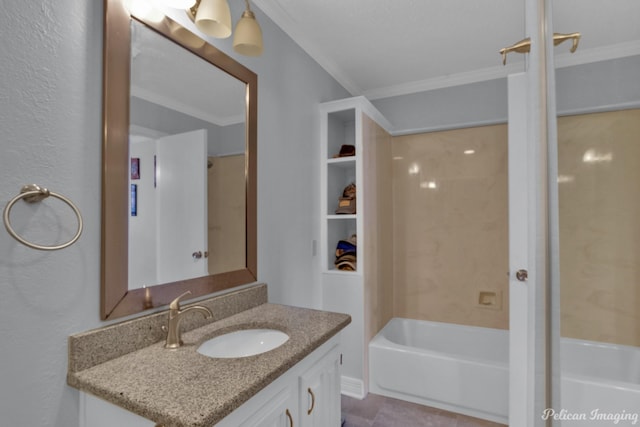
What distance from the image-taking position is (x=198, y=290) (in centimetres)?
139

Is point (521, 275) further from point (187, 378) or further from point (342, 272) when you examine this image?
point (187, 378)

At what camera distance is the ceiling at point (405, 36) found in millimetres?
1880

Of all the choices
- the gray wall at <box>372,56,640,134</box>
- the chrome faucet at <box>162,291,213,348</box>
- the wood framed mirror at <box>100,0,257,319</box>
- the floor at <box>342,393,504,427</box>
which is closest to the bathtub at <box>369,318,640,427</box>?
the floor at <box>342,393,504,427</box>

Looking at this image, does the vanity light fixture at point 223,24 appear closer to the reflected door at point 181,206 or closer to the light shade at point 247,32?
the light shade at point 247,32

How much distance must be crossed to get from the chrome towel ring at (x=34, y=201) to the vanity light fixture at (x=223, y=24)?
79 cm

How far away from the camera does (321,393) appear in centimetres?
130

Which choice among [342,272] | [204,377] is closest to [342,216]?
[342,272]

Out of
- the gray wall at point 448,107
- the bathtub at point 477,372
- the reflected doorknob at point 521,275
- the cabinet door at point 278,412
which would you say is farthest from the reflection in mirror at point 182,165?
the gray wall at point 448,107

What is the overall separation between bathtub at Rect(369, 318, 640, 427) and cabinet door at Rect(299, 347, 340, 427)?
742 mm

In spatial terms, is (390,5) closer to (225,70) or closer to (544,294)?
(225,70)

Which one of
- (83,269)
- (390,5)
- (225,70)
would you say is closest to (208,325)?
(83,269)

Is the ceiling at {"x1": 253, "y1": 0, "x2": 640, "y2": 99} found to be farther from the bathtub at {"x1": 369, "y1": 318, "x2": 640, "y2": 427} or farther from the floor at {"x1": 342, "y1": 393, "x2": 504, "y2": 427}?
the floor at {"x1": 342, "y1": 393, "x2": 504, "y2": 427}

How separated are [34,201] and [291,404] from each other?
987mm

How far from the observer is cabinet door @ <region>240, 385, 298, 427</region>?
969 millimetres
